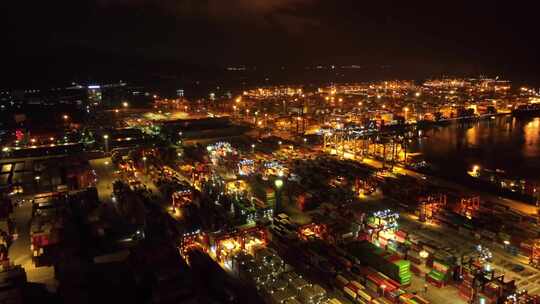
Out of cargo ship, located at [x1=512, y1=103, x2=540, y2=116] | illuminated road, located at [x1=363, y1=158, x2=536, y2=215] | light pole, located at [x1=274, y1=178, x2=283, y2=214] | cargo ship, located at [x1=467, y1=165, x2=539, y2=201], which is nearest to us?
light pole, located at [x1=274, y1=178, x2=283, y2=214]

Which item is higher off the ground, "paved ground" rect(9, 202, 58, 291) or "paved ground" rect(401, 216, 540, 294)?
"paved ground" rect(9, 202, 58, 291)

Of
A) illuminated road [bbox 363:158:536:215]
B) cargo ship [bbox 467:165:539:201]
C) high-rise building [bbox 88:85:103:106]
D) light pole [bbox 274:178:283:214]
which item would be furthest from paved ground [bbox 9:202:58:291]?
high-rise building [bbox 88:85:103:106]

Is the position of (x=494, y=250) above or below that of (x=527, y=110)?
above

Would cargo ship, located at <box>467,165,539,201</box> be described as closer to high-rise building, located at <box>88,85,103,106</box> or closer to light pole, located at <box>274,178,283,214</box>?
light pole, located at <box>274,178,283,214</box>

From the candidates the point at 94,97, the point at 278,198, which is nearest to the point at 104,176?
the point at 278,198

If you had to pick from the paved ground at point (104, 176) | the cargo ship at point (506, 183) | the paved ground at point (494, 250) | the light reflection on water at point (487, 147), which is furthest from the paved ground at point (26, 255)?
the light reflection on water at point (487, 147)

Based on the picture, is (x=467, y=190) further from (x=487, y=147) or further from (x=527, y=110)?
(x=527, y=110)

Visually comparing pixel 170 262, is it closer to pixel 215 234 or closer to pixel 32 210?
pixel 215 234

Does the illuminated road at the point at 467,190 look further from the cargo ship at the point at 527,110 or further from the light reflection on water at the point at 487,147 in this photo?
the cargo ship at the point at 527,110
